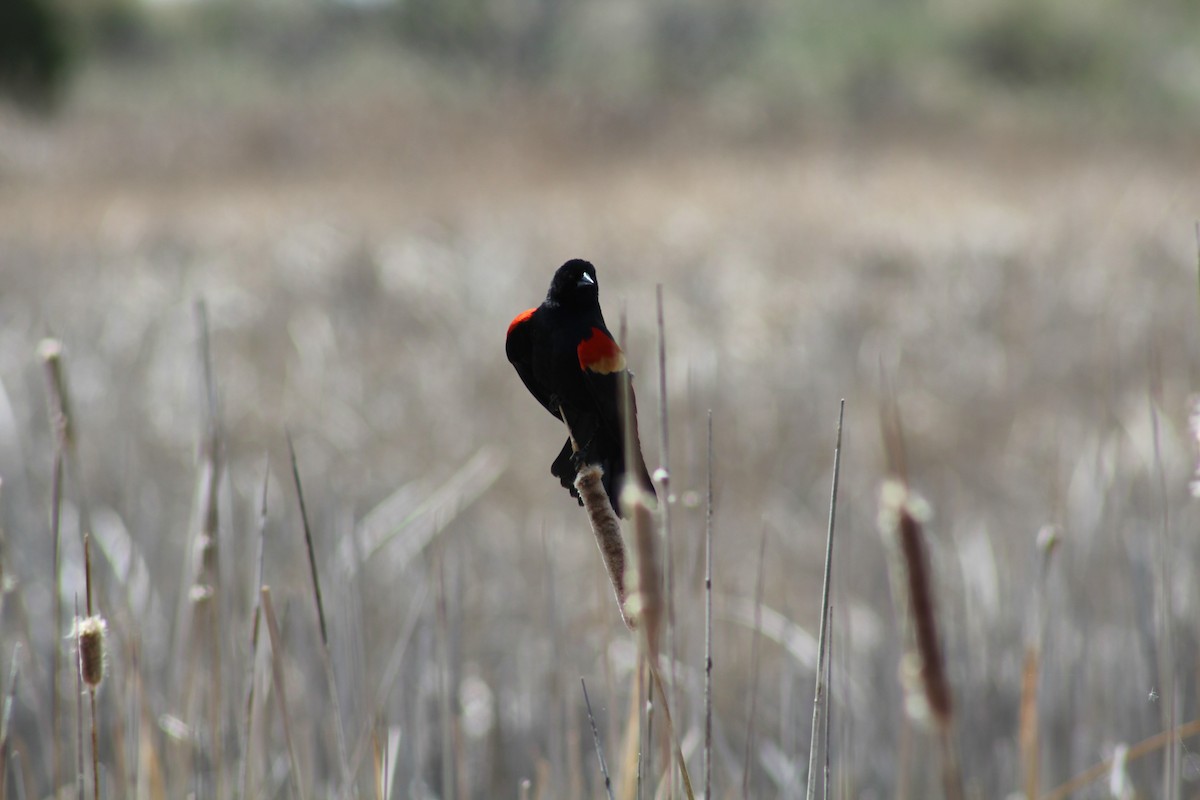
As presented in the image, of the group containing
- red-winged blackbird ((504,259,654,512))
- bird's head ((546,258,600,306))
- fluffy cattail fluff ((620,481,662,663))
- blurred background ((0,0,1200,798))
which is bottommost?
blurred background ((0,0,1200,798))

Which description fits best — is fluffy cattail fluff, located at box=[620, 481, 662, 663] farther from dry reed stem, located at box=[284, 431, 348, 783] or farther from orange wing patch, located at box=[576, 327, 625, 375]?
dry reed stem, located at box=[284, 431, 348, 783]

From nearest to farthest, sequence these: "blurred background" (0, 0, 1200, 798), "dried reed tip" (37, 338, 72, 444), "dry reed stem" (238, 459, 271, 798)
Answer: "dried reed tip" (37, 338, 72, 444) → "dry reed stem" (238, 459, 271, 798) → "blurred background" (0, 0, 1200, 798)

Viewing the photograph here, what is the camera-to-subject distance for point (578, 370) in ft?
1.03

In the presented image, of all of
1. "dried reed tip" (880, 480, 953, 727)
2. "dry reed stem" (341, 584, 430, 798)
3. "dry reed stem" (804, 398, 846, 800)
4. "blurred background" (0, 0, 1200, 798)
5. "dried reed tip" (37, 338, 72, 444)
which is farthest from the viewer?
"blurred background" (0, 0, 1200, 798)

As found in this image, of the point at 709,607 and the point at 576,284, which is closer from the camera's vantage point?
the point at 576,284

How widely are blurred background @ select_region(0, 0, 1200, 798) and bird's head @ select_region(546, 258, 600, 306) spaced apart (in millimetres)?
93

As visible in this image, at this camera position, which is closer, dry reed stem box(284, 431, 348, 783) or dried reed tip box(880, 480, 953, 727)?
dried reed tip box(880, 480, 953, 727)

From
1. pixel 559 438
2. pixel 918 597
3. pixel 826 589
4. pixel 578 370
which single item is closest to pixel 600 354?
pixel 578 370

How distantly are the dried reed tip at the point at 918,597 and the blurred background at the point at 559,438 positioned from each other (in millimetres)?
46

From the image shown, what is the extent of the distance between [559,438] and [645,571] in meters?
2.92

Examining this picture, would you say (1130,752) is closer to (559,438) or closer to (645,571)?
(645,571)

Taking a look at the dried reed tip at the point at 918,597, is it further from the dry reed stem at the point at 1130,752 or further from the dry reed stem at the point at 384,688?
the dry reed stem at the point at 384,688

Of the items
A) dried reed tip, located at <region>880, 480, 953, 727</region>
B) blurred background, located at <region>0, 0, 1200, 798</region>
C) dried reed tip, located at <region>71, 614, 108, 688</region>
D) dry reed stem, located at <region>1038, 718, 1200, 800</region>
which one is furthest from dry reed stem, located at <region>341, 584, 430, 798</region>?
dried reed tip, located at <region>880, 480, 953, 727</region>

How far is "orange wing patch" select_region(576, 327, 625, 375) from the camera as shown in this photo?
1.01ft
